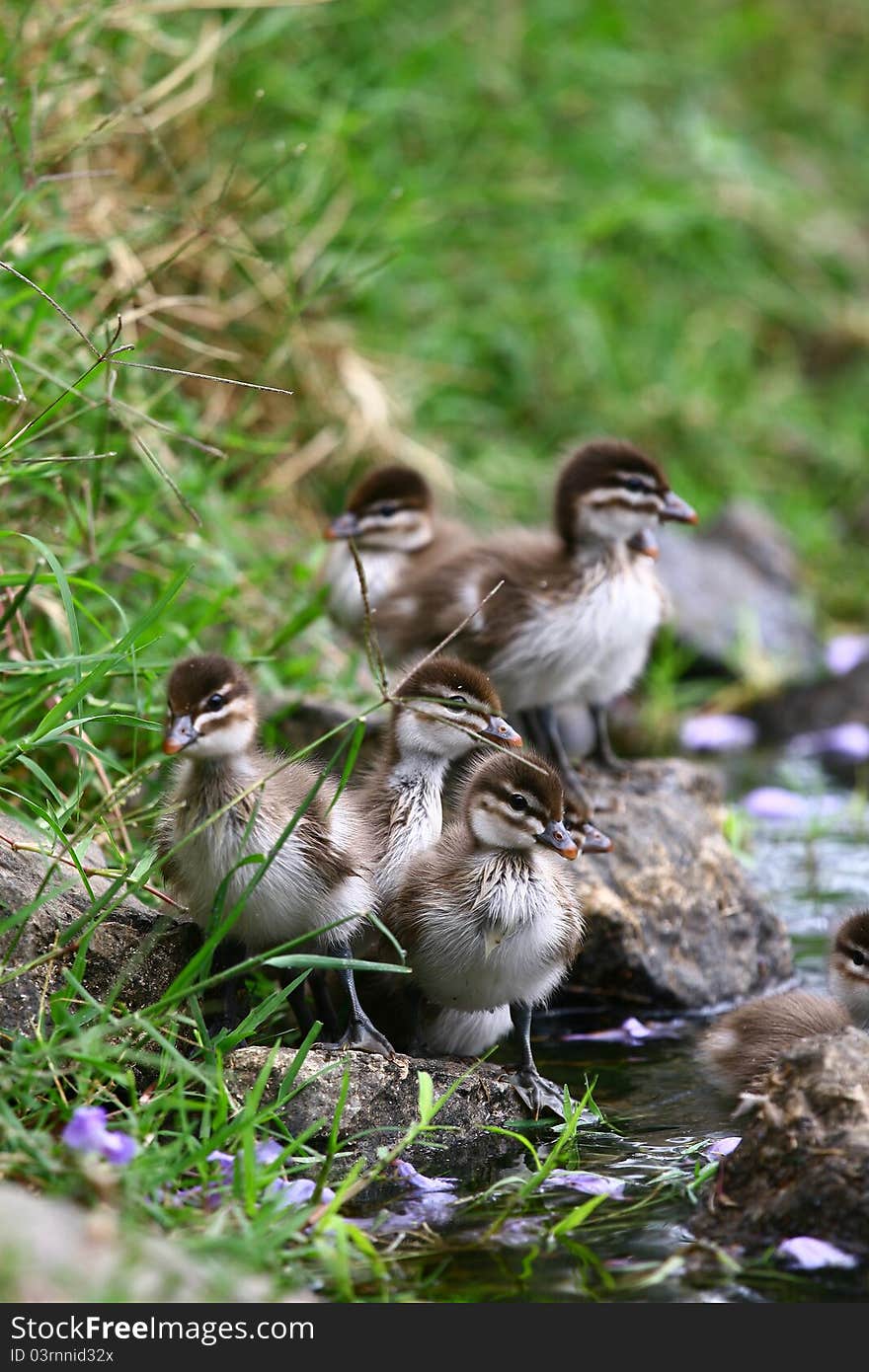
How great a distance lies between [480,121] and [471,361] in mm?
1423

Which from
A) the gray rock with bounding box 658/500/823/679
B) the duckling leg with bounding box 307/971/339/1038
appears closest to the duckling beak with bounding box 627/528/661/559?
the duckling leg with bounding box 307/971/339/1038

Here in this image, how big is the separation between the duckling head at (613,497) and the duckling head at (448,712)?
146 cm

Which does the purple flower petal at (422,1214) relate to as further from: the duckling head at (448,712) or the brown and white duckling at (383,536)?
the brown and white duckling at (383,536)

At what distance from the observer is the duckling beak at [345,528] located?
709 cm

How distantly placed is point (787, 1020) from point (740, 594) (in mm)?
4944

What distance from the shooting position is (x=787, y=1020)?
4.94 m

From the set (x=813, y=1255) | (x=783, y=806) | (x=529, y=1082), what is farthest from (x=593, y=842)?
(x=783, y=806)

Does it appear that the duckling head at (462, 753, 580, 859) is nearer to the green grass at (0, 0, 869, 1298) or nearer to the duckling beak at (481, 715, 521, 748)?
the duckling beak at (481, 715, 521, 748)

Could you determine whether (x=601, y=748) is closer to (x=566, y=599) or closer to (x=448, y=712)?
(x=566, y=599)

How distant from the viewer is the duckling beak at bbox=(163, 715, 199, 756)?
14.5ft

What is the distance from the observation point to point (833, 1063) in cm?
404

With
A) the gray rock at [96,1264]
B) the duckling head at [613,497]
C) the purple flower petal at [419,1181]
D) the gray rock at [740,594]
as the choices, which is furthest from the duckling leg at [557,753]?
the gray rock at [96,1264]

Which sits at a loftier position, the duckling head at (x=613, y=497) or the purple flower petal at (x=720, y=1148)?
the duckling head at (x=613, y=497)

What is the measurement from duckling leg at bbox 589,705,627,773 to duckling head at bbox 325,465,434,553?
983 millimetres
